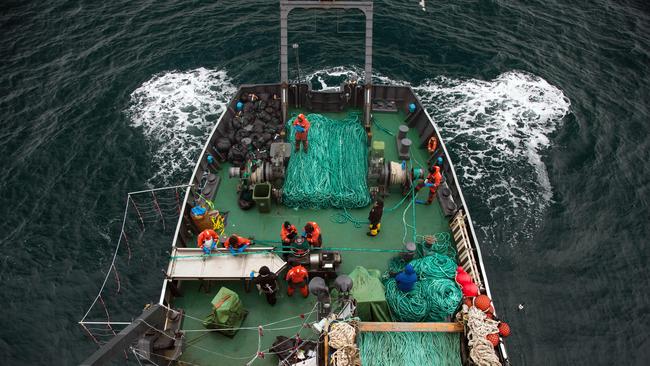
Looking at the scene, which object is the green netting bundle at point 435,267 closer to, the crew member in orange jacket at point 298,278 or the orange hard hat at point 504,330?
the orange hard hat at point 504,330

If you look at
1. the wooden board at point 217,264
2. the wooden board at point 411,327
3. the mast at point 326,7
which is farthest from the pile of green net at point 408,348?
the mast at point 326,7

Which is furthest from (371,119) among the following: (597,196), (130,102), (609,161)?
(130,102)

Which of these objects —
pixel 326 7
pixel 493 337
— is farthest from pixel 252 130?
pixel 493 337

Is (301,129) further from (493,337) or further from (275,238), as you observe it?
(493,337)

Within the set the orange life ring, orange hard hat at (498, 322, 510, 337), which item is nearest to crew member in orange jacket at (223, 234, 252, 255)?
orange hard hat at (498, 322, 510, 337)

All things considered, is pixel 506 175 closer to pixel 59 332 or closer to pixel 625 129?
pixel 625 129

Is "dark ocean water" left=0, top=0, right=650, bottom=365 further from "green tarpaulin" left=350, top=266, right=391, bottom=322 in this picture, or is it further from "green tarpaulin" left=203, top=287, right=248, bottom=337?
"green tarpaulin" left=350, top=266, right=391, bottom=322
